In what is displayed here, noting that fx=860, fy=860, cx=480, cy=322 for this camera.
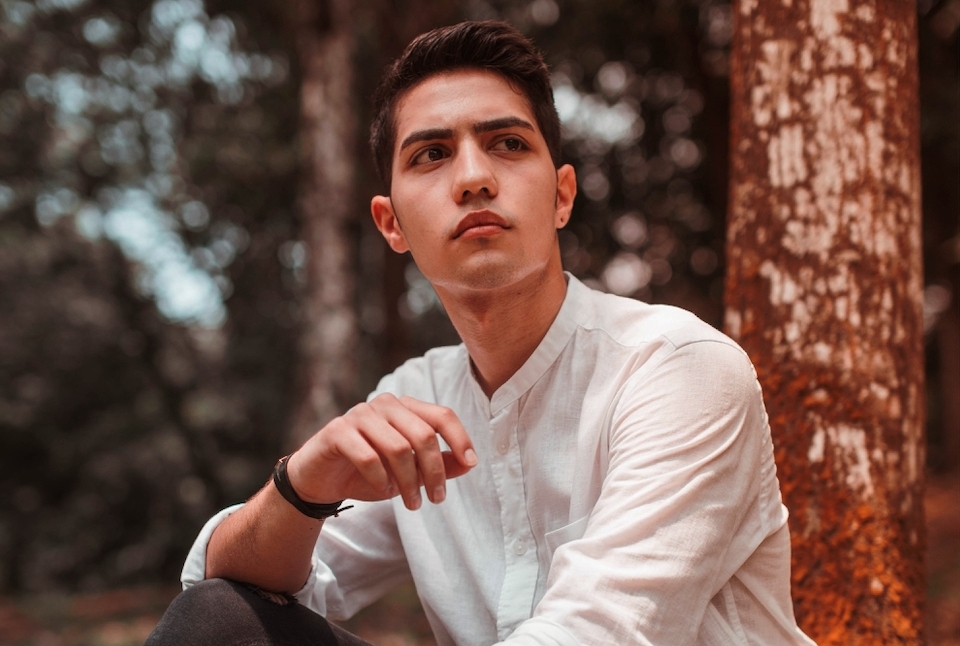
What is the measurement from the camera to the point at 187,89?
11.6 meters

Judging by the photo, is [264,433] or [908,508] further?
[264,433]

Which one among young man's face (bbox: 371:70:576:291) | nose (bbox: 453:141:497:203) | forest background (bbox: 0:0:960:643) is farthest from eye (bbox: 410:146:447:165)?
forest background (bbox: 0:0:960:643)

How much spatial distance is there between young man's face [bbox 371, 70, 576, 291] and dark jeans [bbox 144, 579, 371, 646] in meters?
0.91

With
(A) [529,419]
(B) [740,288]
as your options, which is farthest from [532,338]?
(B) [740,288]

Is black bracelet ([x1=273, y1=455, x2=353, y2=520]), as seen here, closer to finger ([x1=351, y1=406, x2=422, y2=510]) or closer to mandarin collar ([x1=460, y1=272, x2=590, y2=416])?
finger ([x1=351, y1=406, x2=422, y2=510])

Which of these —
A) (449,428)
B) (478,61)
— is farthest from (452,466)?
(478,61)

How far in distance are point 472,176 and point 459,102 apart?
1.03 ft

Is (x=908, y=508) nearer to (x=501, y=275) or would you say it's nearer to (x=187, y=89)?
(x=501, y=275)

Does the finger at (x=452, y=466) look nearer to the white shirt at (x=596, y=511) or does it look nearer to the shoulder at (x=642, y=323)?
the white shirt at (x=596, y=511)

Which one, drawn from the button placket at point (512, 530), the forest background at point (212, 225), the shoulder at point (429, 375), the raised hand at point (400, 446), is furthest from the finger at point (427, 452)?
the forest background at point (212, 225)

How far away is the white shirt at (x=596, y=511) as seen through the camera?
5.42 ft

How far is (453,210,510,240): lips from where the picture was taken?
2188 mm

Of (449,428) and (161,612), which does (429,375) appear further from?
(161,612)

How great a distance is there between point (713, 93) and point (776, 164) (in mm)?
8674
